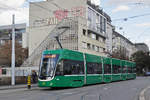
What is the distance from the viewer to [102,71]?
28.4 meters

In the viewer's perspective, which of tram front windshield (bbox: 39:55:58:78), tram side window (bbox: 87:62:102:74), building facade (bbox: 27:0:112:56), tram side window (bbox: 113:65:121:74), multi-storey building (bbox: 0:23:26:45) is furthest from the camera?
multi-storey building (bbox: 0:23:26:45)

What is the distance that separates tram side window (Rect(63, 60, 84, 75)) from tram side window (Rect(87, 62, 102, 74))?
1.59 m

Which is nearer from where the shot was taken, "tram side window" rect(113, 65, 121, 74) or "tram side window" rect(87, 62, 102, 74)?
"tram side window" rect(87, 62, 102, 74)

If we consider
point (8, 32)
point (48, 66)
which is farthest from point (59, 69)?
point (8, 32)

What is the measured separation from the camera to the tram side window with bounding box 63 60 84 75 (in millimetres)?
20969

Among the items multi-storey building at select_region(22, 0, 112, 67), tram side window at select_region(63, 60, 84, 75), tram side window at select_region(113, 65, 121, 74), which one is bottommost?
tram side window at select_region(113, 65, 121, 74)

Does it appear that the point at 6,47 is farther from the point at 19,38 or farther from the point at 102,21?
the point at 102,21

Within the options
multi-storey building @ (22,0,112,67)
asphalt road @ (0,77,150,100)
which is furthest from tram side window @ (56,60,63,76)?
multi-storey building @ (22,0,112,67)

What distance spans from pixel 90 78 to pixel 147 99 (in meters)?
12.2

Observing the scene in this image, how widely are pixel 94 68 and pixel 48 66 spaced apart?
762 centimetres

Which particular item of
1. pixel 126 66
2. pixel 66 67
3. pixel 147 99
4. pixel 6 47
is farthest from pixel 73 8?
pixel 147 99

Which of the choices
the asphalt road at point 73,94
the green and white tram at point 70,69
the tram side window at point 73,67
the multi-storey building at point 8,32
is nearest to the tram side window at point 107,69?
the green and white tram at point 70,69

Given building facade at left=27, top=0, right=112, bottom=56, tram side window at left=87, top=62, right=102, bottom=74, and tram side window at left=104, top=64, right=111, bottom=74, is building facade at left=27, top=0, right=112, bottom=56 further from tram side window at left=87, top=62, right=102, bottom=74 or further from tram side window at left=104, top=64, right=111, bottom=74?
tram side window at left=87, top=62, right=102, bottom=74

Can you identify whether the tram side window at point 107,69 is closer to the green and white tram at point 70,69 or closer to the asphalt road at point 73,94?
the green and white tram at point 70,69
